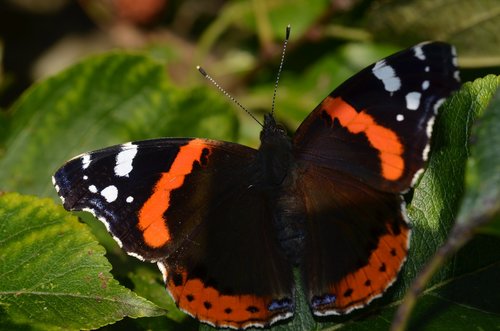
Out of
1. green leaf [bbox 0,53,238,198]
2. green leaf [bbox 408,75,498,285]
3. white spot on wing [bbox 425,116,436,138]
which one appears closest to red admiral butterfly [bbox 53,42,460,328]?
white spot on wing [bbox 425,116,436,138]

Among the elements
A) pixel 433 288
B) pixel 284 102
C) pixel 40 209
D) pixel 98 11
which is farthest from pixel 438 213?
pixel 98 11

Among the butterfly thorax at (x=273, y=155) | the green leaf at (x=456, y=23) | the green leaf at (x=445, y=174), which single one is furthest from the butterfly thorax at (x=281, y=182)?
the green leaf at (x=456, y=23)

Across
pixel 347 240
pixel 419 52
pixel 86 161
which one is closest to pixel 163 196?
pixel 86 161

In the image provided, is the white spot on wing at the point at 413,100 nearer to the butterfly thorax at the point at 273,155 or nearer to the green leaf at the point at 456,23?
the butterfly thorax at the point at 273,155

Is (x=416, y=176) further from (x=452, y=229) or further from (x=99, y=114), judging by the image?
(x=99, y=114)

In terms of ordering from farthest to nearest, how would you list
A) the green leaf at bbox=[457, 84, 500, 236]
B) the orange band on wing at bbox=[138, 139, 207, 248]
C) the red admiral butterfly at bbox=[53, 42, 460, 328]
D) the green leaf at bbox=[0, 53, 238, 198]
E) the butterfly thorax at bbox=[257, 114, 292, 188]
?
the green leaf at bbox=[0, 53, 238, 198]
the butterfly thorax at bbox=[257, 114, 292, 188]
the orange band on wing at bbox=[138, 139, 207, 248]
the red admiral butterfly at bbox=[53, 42, 460, 328]
the green leaf at bbox=[457, 84, 500, 236]

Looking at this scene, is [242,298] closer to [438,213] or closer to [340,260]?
[340,260]

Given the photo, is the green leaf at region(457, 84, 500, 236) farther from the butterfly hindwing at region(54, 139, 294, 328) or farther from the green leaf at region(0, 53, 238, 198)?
the green leaf at region(0, 53, 238, 198)
